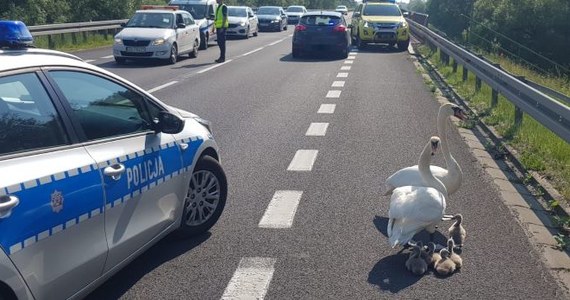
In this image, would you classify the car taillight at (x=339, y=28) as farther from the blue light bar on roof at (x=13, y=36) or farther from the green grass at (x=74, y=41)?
the blue light bar on roof at (x=13, y=36)

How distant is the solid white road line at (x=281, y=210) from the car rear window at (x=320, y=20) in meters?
17.8

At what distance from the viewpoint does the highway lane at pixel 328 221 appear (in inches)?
195

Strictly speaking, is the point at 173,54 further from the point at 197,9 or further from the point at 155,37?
the point at 197,9

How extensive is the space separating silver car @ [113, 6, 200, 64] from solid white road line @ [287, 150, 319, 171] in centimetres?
1251

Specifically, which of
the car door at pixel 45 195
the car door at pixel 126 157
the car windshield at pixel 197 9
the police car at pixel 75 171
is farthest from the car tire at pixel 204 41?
the car door at pixel 45 195

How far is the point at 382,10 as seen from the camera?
2934 centimetres

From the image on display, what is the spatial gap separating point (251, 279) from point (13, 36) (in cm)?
219

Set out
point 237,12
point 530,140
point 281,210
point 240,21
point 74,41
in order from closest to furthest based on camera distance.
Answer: point 281,210, point 530,140, point 74,41, point 240,21, point 237,12

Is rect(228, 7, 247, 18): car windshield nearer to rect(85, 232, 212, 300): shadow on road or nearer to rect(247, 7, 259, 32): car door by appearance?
rect(247, 7, 259, 32): car door

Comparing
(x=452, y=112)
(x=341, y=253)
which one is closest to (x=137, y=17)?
(x=452, y=112)

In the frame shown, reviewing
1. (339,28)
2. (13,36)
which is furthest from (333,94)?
(13,36)

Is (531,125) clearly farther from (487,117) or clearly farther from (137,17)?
(137,17)

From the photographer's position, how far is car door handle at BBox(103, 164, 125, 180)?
4.33 meters

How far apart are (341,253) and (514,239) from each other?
1.50 metres
